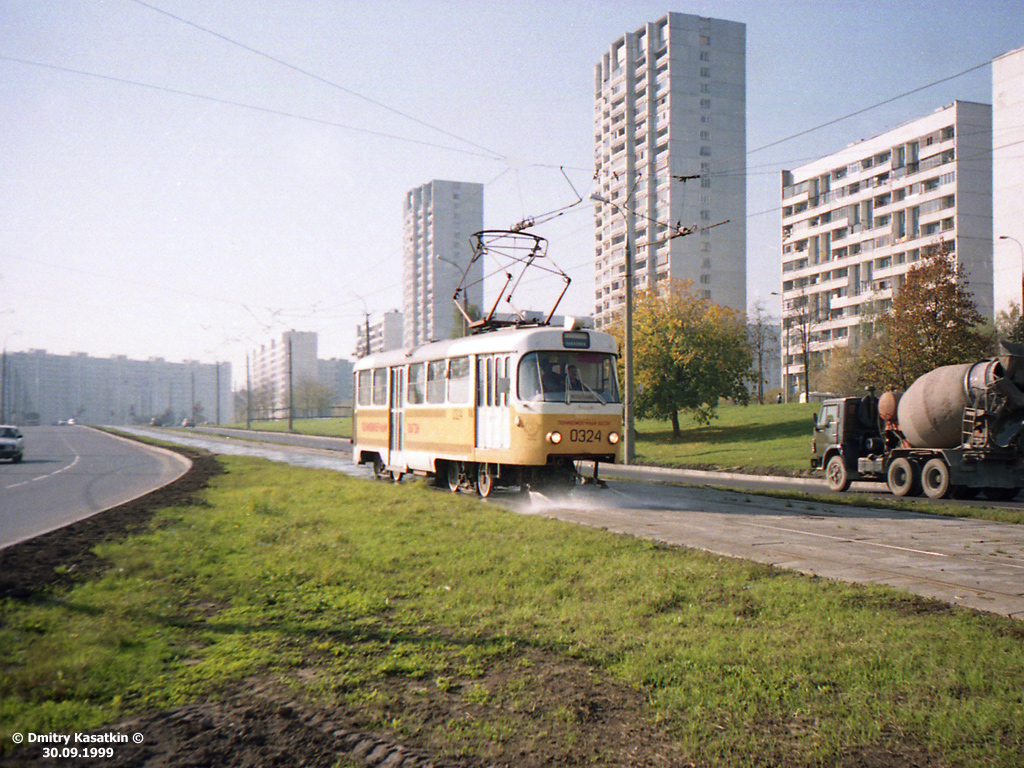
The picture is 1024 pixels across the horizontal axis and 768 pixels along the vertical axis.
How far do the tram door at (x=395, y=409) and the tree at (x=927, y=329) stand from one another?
20.9 m

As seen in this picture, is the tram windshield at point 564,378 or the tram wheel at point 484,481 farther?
the tram wheel at point 484,481

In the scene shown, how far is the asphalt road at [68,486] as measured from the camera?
1452cm

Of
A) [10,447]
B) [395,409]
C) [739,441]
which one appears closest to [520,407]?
[395,409]

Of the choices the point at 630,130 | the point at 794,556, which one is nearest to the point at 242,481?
the point at 794,556

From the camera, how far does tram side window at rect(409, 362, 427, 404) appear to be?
1970cm

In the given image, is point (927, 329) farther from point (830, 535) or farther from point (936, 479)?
point (830, 535)

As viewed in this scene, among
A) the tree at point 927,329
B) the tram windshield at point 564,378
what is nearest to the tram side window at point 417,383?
the tram windshield at point 564,378

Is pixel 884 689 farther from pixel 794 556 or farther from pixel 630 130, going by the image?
pixel 630 130

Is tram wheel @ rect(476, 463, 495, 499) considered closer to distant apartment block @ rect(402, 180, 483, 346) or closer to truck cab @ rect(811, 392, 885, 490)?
truck cab @ rect(811, 392, 885, 490)

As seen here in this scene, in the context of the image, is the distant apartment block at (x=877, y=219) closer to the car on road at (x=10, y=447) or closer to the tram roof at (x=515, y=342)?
the tram roof at (x=515, y=342)

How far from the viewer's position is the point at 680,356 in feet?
134

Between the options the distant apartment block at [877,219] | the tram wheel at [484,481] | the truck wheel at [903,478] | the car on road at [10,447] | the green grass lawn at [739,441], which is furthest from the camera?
the distant apartment block at [877,219]

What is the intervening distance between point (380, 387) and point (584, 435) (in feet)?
30.1

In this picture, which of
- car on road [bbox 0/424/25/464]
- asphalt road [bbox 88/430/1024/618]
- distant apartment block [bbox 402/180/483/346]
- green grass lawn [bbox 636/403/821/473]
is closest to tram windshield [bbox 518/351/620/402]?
asphalt road [bbox 88/430/1024/618]
